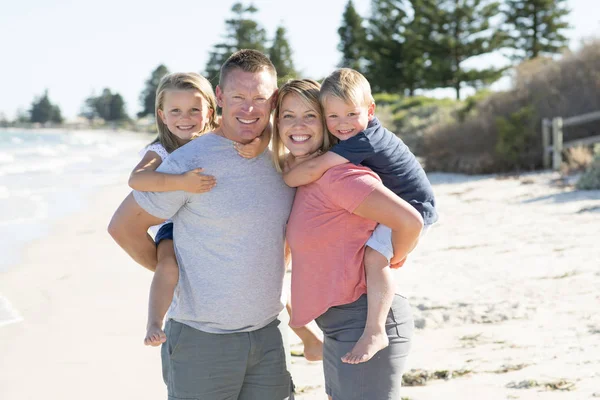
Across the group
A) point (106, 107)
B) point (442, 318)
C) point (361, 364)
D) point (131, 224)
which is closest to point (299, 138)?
point (131, 224)

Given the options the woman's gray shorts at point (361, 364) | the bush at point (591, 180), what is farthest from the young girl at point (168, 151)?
the bush at point (591, 180)

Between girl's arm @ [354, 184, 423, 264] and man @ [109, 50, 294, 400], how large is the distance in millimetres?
381

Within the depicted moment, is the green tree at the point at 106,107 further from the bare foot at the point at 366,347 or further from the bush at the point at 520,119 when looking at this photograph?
the bare foot at the point at 366,347

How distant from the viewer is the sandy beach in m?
3.80

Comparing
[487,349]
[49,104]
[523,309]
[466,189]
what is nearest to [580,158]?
[466,189]

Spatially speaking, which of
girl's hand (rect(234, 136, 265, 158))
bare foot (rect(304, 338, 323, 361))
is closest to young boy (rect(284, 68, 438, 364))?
girl's hand (rect(234, 136, 265, 158))

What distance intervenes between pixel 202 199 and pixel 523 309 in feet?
10.9

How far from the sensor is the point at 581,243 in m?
7.08

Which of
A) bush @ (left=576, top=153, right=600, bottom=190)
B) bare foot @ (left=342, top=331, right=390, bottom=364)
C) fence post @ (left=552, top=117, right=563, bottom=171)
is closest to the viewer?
bare foot @ (left=342, top=331, right=390, bottom=364)

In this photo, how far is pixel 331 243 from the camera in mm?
2373

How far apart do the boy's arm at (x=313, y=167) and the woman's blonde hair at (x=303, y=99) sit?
13 centimetres

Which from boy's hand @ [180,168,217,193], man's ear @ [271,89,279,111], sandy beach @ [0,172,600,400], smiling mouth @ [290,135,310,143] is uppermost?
man's ear @ [271,89,279,111]

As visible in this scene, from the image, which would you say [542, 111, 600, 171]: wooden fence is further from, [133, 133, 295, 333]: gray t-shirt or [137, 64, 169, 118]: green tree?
[137, 64, 169, 118]: green tree

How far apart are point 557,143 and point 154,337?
14.5 metres
